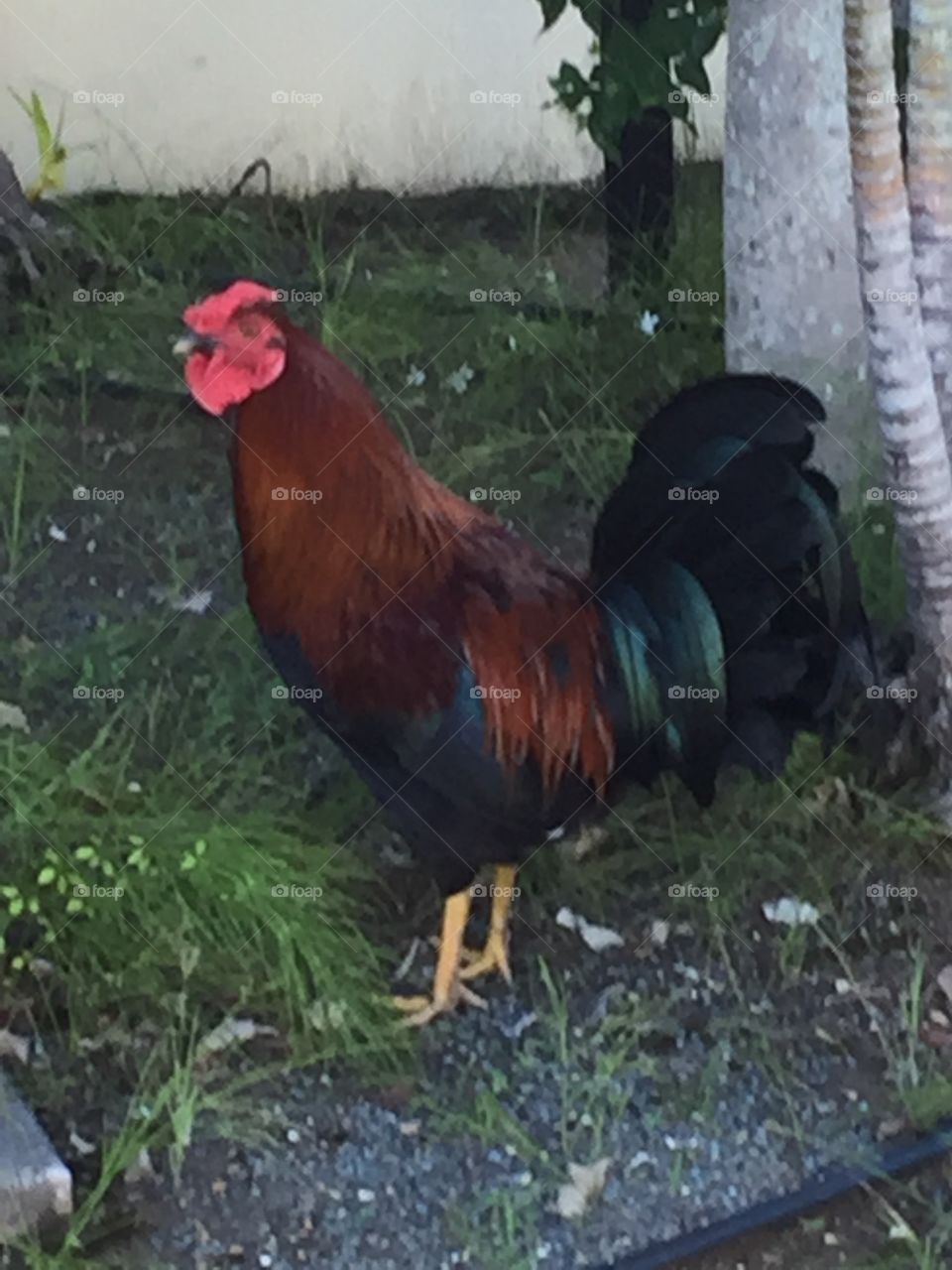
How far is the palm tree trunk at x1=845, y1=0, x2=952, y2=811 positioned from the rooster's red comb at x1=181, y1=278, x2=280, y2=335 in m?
0.79

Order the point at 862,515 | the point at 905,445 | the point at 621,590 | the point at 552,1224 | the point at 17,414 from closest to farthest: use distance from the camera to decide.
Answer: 1. the point at 552,1224
2. the point at 621,590
3. the point at 905,445
4. the point at 862,515
5. the point at 17,414

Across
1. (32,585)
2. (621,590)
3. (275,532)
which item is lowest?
(32,585)

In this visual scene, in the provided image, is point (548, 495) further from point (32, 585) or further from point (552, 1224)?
point (552, 1224)

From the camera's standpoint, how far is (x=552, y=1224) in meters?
1.51

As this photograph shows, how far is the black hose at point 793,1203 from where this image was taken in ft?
4.82

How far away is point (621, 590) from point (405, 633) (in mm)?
284

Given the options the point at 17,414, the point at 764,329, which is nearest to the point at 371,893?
the point at 764,329

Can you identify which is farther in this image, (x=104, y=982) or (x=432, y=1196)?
(x=104, y=982)
